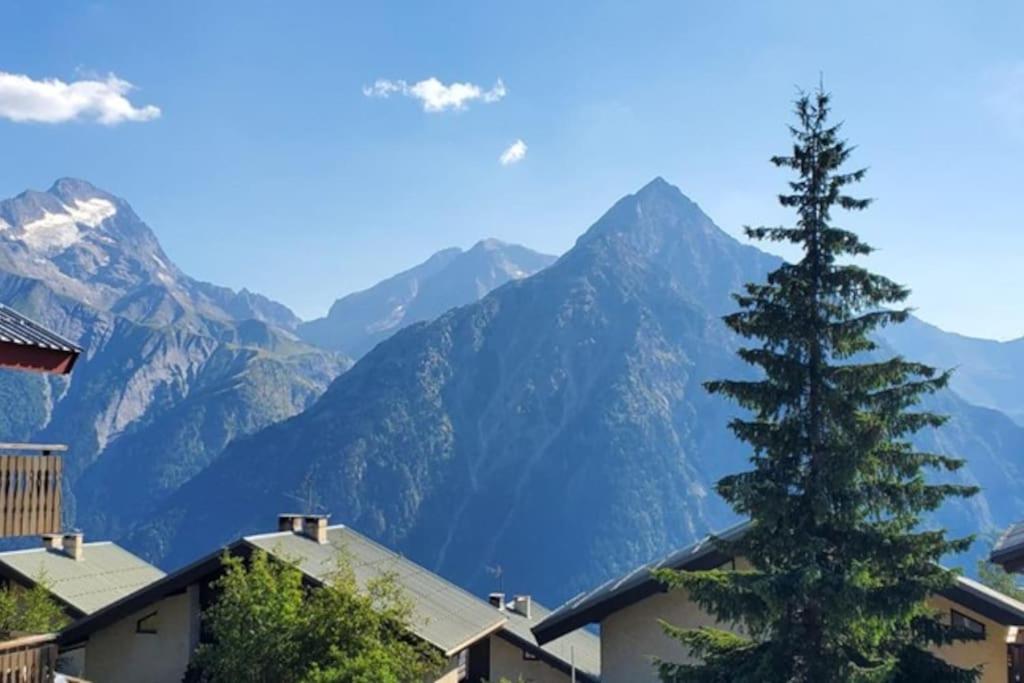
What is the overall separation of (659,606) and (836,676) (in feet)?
22.4

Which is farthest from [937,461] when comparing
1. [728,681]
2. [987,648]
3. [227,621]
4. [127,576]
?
[127,576]

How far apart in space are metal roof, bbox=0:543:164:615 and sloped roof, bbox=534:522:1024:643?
701 inches

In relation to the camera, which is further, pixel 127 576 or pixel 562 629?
pixel 127 576

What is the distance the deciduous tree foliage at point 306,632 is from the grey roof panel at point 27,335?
665 cm

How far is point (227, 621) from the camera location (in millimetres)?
19922

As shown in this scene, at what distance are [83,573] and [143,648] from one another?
12.6m

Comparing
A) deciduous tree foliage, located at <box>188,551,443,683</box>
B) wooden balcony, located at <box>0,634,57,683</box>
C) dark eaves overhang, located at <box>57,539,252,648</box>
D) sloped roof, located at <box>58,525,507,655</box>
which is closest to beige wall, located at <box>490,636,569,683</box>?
sloped roof, located at <box>58,525,507,655</box>

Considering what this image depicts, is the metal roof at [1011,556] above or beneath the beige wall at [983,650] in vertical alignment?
above

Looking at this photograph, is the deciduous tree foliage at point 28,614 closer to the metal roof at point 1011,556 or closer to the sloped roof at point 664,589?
the sloped roof at point 664,589

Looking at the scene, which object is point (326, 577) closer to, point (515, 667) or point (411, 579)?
point (411, 579)

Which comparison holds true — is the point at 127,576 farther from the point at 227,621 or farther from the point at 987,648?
the point at 987,648

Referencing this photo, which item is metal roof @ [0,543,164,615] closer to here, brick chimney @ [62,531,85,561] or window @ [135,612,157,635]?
brick chimney @ [62,531,85,561]

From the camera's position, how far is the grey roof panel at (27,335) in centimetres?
1407

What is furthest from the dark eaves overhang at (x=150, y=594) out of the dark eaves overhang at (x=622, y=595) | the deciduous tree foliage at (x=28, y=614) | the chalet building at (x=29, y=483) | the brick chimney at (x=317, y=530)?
the chalet building at (x=29, y=483)
